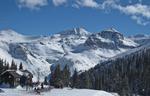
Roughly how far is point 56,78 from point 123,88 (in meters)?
28.7

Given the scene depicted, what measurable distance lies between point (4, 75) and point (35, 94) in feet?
117

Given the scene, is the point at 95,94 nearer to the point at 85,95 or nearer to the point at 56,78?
the point at 85,95

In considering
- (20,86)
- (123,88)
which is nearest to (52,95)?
(20,86)

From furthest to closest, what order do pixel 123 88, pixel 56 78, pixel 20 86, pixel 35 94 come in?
pixel 123 88, pixel 56 78, pixel 20 86, pixel 35 94

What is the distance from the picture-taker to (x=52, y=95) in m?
98.5

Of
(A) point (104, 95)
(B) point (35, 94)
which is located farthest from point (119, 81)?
(B) point (35, 94)

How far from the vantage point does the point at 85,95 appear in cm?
10100

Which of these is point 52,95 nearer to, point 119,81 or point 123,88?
point 123,88

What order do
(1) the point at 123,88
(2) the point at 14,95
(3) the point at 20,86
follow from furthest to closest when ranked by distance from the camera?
(1) the point at 123,88, (3) the point at 20,86, (2) the point at 14,95

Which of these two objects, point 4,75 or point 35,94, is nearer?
point 35,94

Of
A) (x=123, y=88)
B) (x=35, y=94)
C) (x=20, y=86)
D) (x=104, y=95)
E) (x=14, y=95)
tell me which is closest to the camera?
(x=14, y=95)

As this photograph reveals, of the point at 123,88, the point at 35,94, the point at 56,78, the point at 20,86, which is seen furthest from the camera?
the point at 123,88

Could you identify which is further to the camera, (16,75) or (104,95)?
(16,75)

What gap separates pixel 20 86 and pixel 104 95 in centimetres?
3076
